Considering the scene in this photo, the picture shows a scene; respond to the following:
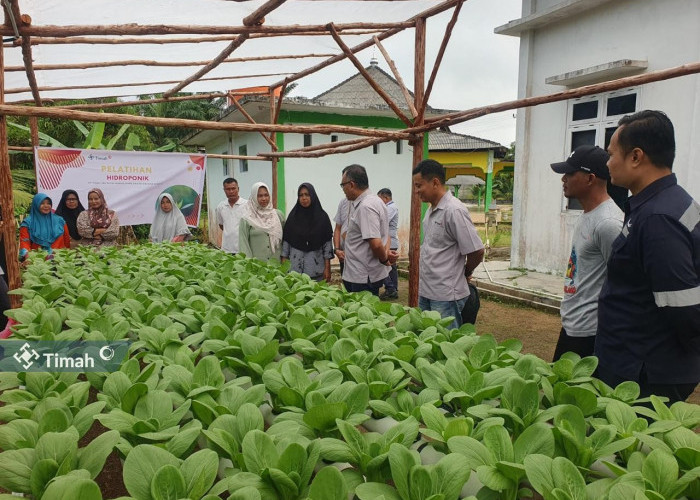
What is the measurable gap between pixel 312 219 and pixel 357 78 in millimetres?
12234

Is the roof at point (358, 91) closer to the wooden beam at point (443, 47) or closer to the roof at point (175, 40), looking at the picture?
the roof at point (175, 40)

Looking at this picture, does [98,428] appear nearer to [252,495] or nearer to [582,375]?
[252,495]

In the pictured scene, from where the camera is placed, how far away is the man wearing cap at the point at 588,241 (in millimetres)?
2273

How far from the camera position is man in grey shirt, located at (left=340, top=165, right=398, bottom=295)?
380 centimetres

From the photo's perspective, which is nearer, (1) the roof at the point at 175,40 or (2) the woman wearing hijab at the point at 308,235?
(1) the roof at the point at 175,40

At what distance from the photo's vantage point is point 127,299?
7.20ft

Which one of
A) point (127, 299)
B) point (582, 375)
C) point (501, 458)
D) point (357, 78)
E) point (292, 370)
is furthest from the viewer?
point (357, 78)

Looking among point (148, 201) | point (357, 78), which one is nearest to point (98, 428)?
point (148, 201)

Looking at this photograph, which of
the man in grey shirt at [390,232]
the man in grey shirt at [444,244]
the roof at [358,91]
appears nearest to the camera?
the man in grey shirt at [444,244]

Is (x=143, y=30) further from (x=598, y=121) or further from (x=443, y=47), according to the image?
(x=598, y=121)

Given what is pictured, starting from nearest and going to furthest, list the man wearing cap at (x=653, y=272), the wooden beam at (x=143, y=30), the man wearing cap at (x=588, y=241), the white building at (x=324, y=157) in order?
the man wearing cap at (x=653, y=272)
the man wearing cap at (x=588, y=241)
the wooden beam at (x=143, y=30)
the white building at (x=324, y=157)

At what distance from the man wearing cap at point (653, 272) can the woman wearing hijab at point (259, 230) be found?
343 cm

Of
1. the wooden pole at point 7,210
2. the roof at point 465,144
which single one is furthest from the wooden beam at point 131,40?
the roof at point 465,144

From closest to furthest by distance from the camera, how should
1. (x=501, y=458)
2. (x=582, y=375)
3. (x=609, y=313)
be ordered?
(x=501, y=458) → (x=582, y=375) → (x=609, y=313)
